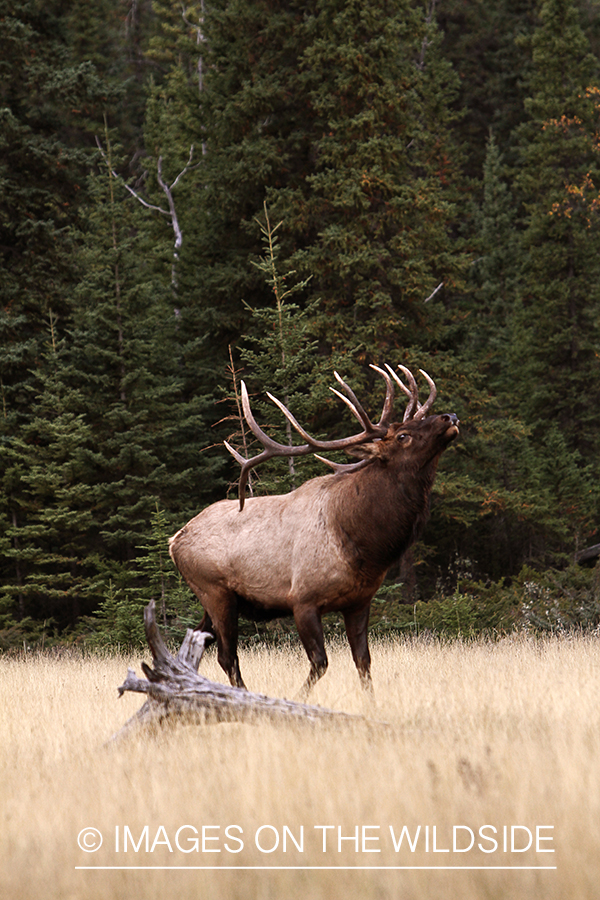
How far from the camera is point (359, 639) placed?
7.09 m

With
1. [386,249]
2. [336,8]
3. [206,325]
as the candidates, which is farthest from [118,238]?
[336,8]

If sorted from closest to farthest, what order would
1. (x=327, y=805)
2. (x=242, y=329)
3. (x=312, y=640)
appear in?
(x=327, y=805), (x=312, y=640), (x=242, y=329)

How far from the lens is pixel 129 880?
3.61 metres

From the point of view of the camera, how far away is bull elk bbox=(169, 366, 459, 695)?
22.0 ft

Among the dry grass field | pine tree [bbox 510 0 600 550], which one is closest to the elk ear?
the dry grass field

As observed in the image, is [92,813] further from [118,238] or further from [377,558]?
[118,238]

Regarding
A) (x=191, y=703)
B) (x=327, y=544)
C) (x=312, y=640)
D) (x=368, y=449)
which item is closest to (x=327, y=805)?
(x=191, y=703)

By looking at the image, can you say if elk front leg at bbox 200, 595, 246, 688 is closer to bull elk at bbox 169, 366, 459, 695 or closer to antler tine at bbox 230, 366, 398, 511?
bull elk at bbox 169, 366, 459, 695

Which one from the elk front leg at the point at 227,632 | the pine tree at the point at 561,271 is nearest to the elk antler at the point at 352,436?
the elk front leg at the point at 227,632

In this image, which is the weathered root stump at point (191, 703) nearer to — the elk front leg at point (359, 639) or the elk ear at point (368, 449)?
the elk front leg at point (359, 639)

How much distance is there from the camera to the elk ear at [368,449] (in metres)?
6.85

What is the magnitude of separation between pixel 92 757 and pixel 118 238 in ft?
45.6

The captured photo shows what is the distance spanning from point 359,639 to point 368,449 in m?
1.50

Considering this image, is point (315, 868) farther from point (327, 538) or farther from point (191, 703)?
point (327, 538)
